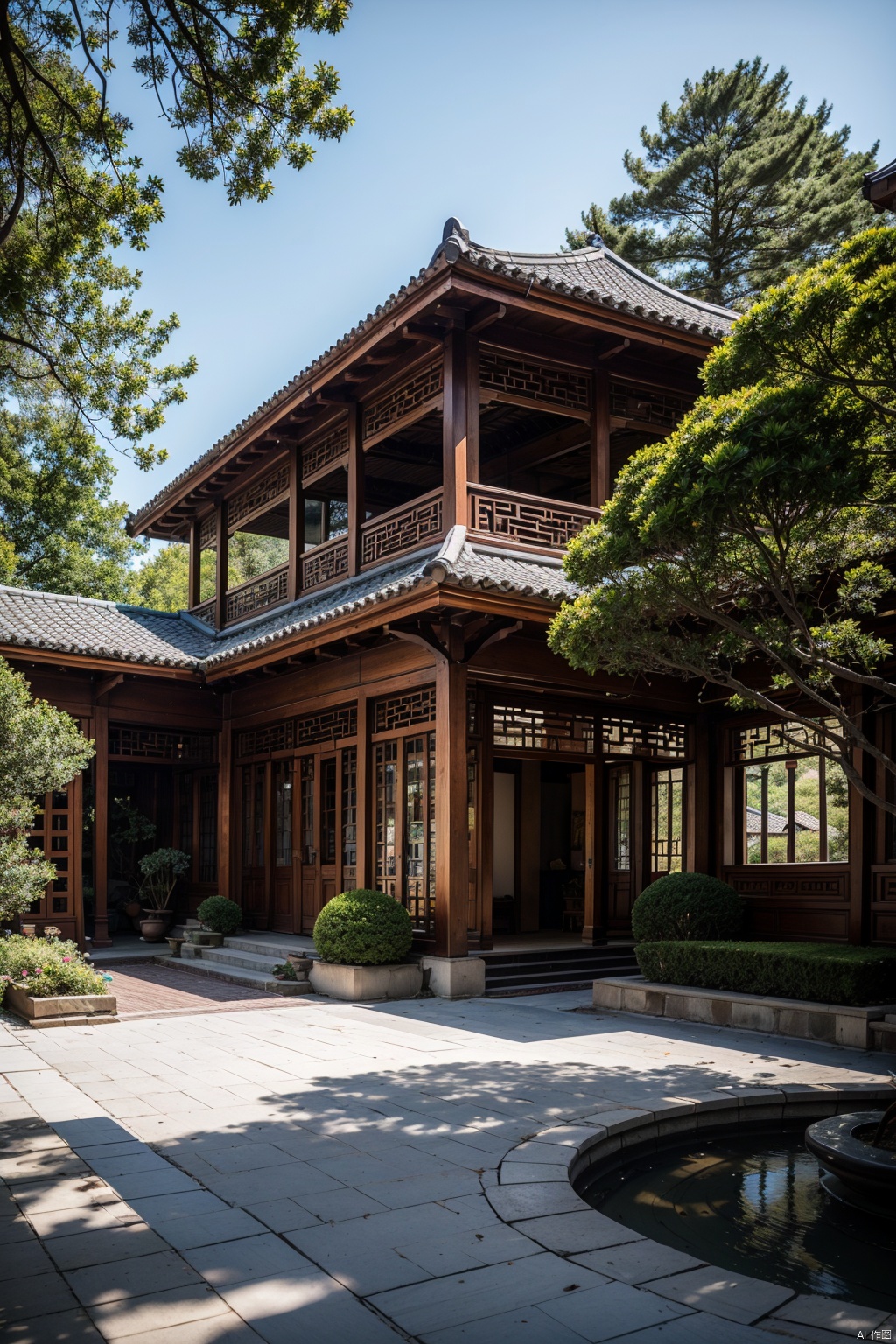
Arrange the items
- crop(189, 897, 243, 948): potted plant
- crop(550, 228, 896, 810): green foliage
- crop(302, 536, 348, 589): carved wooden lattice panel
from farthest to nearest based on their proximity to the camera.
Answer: crop(189, 897, 243, 948): potted plant → crop(302, 536, 348, 589): carved wooden lattice panel → crop(550, 228, 896, 810): green foliage

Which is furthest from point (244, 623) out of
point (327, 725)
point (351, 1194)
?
point (351, 1194)

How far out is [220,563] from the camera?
15922mm

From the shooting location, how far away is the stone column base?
31.2ft

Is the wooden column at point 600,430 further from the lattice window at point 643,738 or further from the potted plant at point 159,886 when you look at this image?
the potted plant at point 159,886

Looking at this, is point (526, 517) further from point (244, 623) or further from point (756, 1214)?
point (756, 1214)

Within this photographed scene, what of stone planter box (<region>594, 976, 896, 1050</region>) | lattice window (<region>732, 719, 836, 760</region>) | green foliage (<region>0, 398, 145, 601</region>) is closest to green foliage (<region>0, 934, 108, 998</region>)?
stone planter box (<region>594, 976, 896, 1050</region>)

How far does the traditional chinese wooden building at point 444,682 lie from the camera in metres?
9.90

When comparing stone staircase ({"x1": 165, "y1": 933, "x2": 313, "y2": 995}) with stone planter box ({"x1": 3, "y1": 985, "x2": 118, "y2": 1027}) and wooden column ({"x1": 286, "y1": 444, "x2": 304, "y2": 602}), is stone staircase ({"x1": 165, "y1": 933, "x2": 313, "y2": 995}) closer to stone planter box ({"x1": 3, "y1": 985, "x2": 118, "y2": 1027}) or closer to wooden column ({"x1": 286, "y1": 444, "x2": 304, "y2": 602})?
stone planter box ({"x1": 3, "y1": 985, "x2": 118, "y2": 1027})

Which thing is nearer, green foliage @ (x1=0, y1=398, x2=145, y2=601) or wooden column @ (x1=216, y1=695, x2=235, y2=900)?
wooden column @ (x1=216, y1=695, x2=235, y2=900)

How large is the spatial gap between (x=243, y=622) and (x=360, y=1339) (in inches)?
490

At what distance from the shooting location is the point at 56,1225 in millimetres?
3793

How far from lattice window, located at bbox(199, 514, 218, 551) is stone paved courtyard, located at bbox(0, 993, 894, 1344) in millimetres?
10029

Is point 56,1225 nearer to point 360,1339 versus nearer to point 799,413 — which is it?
point 360,1339

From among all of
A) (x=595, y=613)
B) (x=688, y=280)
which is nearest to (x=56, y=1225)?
(x=595, y=613)
